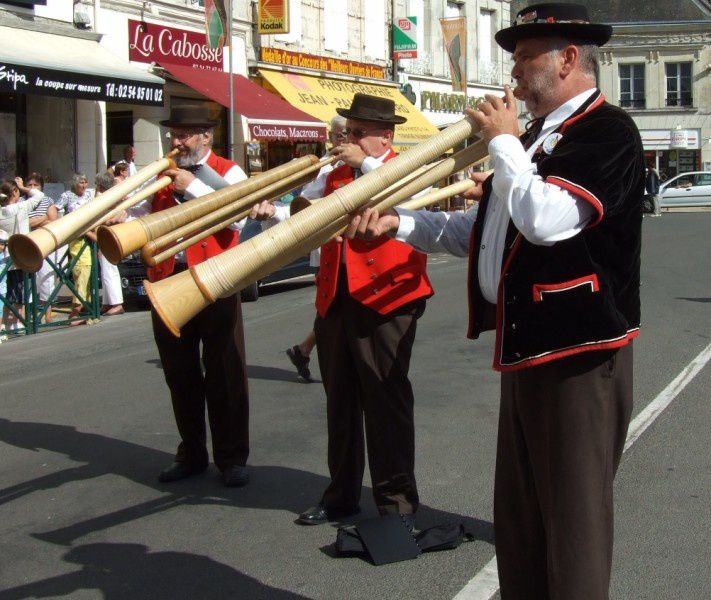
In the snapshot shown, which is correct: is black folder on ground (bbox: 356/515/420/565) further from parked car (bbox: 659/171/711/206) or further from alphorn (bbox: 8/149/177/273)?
parked car (bbox: 659/171/711/206)

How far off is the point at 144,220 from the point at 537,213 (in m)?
1.40

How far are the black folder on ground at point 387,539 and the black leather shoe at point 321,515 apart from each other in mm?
395

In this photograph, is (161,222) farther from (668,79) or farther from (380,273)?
(668,79)

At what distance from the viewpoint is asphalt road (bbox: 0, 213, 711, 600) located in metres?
4.37

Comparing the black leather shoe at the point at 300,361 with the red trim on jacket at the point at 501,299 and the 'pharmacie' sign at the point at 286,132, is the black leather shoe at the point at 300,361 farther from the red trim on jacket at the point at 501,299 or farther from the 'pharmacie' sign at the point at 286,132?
the 'pharmacie' sign at the point at 286,132

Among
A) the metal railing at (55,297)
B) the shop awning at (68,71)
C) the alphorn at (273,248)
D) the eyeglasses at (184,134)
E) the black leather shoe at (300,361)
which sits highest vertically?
the shop awning at (68,71)

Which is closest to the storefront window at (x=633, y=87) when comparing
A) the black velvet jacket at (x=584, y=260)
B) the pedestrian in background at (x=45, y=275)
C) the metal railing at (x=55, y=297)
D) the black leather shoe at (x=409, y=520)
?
the pedestrian in background at (x=45, y=275)

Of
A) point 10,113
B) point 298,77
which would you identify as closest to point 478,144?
point 10,113

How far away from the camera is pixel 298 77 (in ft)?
87.5

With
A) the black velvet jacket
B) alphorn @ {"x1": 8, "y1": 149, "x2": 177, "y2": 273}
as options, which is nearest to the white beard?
alphorn @ {"x1": 8, "y1": 149, "x2": 177, "y2": 273}

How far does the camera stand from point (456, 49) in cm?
3038

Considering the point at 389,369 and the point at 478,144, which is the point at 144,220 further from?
the point at 389,369

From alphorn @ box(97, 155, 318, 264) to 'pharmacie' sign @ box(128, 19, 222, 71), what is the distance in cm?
1772

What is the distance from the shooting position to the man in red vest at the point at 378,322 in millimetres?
4703
